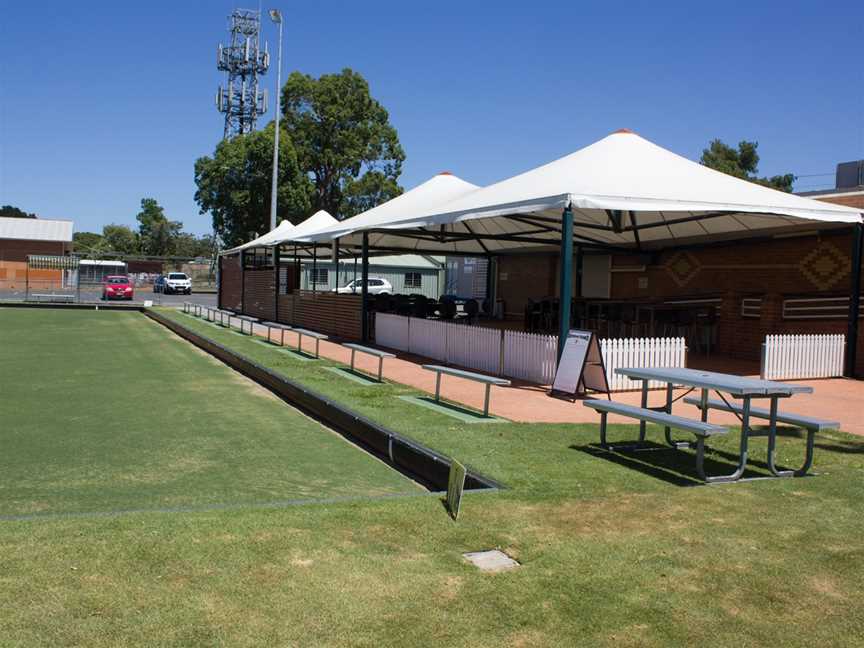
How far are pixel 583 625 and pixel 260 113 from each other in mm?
64230

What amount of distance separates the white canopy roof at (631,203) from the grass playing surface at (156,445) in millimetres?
4682

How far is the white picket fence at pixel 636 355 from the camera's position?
36.4 feet

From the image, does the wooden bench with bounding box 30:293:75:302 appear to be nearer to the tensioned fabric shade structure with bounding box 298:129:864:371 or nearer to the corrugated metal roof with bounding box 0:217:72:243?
the tensioned fabric shade structure with bounding box 298:129:864:371

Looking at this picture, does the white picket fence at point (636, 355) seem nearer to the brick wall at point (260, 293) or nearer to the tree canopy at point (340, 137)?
the brick wall at point (260, 293)

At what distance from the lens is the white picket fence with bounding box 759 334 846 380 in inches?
498

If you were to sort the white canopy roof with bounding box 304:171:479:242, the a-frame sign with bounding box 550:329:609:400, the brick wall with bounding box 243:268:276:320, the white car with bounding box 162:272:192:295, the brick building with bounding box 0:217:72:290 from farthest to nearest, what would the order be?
the brick building with bounding box 0:217:72:290
the white car with bounding box 162:272:192:295
the brick wall with bounding box 243:268:276:320
the white canopy roof with bounding box 304:171:479:242
the a-frame sign with bounding box 550:329:609:400

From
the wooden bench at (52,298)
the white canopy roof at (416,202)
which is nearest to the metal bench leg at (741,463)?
the white canopy roof at (416,202)

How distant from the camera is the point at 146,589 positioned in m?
3.79

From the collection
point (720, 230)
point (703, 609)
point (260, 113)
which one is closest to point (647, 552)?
point (703, 609)

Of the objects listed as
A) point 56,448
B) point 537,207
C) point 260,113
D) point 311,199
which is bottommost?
point 56,448

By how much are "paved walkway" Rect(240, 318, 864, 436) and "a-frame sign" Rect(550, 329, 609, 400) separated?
0.22 metres

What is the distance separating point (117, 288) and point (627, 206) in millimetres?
35792

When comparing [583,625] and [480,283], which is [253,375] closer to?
[583,625]

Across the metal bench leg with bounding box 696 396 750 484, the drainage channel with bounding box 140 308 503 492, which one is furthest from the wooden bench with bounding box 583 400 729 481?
the drainage channel with bounding box 140 308 503 492
